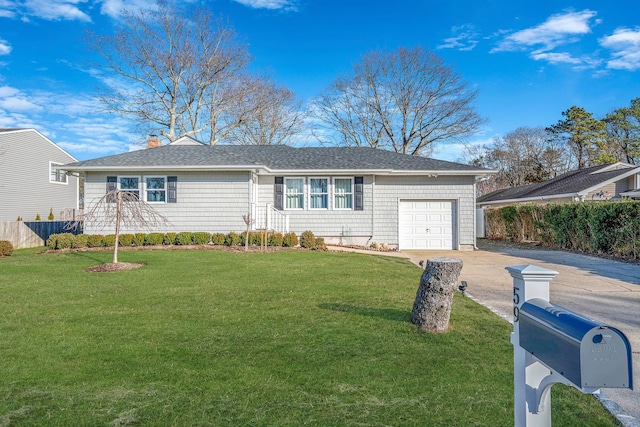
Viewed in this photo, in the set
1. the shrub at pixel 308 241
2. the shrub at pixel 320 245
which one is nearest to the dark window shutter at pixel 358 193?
the shrub at pixel 320 245

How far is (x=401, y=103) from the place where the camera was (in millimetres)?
29953

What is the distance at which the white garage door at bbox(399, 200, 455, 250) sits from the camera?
51.2 feet

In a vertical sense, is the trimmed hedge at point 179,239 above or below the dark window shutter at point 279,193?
below

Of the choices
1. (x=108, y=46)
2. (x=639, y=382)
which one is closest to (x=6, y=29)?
(x=108, y=46)

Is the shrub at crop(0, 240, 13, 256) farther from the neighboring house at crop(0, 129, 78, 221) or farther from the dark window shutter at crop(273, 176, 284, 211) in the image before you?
the dark window shutter at crop(273, 176, 284, 211)

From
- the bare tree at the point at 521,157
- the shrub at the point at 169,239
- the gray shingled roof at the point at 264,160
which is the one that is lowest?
the shrub at the point at 169,239

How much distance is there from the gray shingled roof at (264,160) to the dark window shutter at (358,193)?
20.7 inches

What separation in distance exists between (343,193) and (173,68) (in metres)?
17.5

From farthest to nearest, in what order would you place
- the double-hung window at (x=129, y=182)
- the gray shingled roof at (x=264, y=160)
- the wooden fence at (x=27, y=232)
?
the wooden fence at (x=27, y=232), the double-hung window at (x=129, y=182), the gray shingled roof at (x=264, y=160)

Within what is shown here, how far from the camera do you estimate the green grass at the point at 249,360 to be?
2.84 m

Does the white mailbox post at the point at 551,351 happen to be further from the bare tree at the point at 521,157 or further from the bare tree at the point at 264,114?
the bare tree at the point at 521,157

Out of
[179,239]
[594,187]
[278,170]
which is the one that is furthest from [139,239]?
[594,187]

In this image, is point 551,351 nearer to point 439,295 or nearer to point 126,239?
point 439,295

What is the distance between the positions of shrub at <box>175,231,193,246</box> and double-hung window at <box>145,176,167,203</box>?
1.79 m
